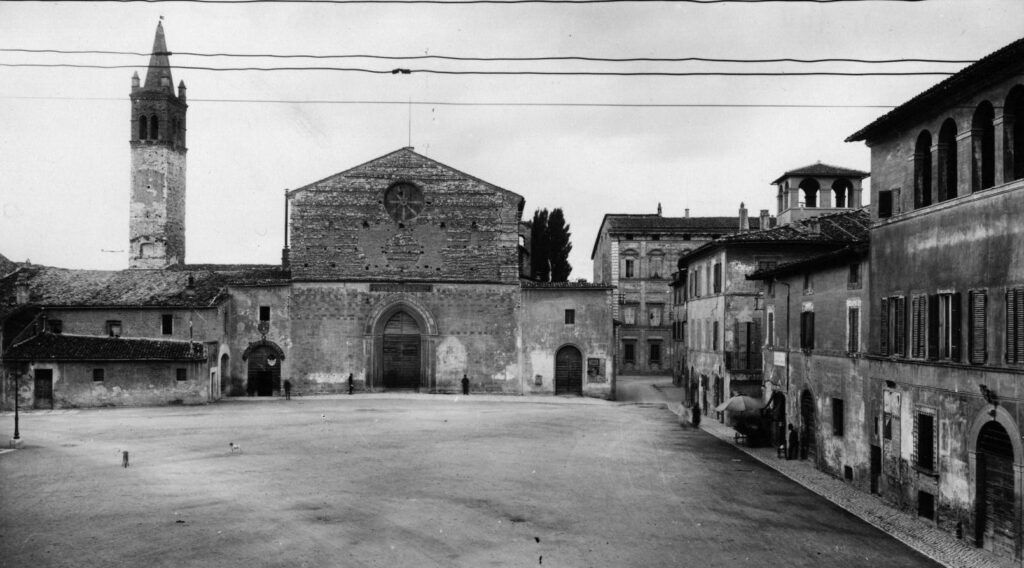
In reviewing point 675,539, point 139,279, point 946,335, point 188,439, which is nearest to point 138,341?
point 139,279

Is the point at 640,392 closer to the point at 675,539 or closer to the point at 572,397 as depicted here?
the point at 572,397

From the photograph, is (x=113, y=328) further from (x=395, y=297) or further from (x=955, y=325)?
(x=955, y=325)

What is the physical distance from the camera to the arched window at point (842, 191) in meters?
40.9

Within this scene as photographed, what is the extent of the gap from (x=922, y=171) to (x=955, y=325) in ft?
13.7

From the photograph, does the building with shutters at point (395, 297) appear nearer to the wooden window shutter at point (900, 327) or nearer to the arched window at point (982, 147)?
the wooden window shutter at point (900, 327)

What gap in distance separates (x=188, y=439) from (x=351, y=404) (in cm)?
1319

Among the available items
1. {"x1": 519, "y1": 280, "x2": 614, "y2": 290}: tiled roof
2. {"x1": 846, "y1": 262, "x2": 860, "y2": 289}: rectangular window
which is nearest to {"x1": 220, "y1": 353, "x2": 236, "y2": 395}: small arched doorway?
{"x1": 519, "y1": 280, "x2": 614, "y2": 290}: tiled roof

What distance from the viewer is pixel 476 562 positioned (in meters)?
14.0

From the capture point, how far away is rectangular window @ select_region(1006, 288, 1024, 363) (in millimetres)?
13992

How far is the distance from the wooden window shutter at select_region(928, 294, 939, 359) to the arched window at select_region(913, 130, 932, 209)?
2.44 meters

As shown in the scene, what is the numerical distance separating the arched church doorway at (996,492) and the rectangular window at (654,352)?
163ft

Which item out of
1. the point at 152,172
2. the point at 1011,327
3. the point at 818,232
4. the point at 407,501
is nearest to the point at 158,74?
the point at 152,172

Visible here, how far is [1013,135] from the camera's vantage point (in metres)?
15.0

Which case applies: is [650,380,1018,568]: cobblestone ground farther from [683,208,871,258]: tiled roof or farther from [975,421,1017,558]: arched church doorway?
[683,208,871,258]: tiled roof
